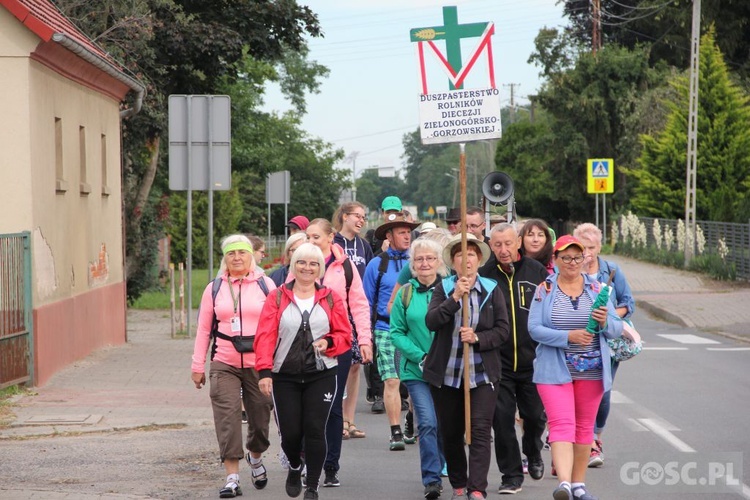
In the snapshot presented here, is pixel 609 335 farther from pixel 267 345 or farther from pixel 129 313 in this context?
pixel 129 313

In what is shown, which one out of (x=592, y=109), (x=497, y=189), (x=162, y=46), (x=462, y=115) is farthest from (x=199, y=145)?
(x=592, y=109)

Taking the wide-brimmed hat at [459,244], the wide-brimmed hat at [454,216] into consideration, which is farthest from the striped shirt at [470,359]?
the wide-brimmed hat at [454,216]

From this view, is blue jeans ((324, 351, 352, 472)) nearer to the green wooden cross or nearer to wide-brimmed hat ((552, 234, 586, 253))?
wide-brimmed hat ((552, 234, 586, 253))

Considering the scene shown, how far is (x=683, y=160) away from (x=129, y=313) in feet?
68.6

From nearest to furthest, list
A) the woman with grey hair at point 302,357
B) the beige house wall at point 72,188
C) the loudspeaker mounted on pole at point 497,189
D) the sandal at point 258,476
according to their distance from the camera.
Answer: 1. the woman with grey hair at point 302,357
2. the sandal at point 258,476
3. the beige house wall at point 72,188
4. the loudspeaker mounted on pole at point 497,189

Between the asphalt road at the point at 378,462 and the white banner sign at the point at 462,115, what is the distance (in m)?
2.39

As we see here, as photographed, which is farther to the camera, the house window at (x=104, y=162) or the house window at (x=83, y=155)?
the house window at (x=104, y=162)

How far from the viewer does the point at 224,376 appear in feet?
27.6

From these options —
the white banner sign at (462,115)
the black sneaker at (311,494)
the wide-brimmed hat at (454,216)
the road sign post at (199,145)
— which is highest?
the road sign post at (199,145)

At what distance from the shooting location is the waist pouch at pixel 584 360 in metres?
7.52

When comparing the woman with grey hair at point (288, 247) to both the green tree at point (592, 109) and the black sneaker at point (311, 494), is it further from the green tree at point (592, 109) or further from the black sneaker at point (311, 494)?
the green tree at point (592, 109)

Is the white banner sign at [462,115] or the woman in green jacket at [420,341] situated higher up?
the white banner sign at [462,115]

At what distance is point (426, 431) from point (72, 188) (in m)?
10.4

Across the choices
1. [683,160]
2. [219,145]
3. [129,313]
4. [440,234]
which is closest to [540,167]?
[683,160]
